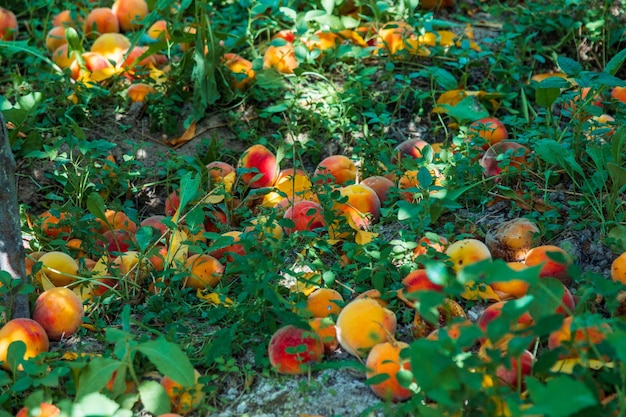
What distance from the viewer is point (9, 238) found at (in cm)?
226

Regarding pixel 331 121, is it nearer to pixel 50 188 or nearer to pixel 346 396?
pixel 50 188

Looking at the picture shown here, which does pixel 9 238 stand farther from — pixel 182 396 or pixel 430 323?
pixel 430 323

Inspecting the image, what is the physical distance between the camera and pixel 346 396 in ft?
6.44

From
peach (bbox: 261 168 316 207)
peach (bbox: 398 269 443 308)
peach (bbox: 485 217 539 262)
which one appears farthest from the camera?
peach (bbox: 261 168 316 207)

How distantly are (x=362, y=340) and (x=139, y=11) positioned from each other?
2624 mm

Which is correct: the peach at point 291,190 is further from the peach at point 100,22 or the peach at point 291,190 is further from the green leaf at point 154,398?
the peach at point 100,22

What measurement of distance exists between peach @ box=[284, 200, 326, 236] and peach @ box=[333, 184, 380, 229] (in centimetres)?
6

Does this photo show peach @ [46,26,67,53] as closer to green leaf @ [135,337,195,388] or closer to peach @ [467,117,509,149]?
peach @ [467,117,509,149]

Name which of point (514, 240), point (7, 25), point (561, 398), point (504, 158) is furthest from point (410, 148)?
point (7, 25)

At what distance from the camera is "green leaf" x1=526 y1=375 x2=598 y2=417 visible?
1.40m

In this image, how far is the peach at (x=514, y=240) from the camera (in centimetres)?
237

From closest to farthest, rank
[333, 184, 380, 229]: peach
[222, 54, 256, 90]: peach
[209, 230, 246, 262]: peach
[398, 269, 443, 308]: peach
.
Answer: [398, 269, 443, 308]: peach → [209, 230, 246, 262]: peach → [333, 184, 380, 229]: peach → [222, 54, 256, 90]: peach

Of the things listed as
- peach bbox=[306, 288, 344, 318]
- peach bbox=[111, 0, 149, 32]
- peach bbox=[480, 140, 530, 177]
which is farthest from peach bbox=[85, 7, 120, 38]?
peach bbox=[306, 288, 344, 318]

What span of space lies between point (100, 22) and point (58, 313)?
209 cm
